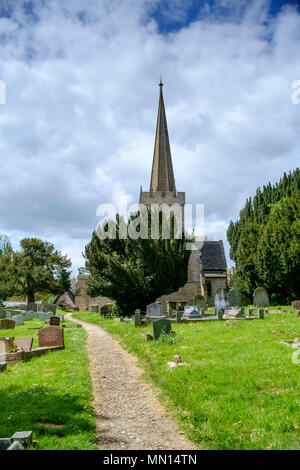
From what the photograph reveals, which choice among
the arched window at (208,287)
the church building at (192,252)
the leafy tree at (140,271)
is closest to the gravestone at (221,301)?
the leafy tree at (140,271)

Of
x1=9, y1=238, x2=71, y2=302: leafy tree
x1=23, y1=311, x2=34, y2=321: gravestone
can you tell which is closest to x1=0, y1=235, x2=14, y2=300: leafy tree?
x1=9, y1=238, x2=71, y2=302: leafy tree

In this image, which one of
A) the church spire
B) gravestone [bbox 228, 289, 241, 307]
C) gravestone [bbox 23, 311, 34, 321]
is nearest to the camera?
gravestone [bbox 228, 289, 241, 307]

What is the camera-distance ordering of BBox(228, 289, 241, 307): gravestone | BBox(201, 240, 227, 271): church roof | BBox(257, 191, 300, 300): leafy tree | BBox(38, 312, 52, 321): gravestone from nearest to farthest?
BBox(228, 289, 241, 307): gravestone, BBox(257, 191, 300, 300): leafy tree, BBox(38, 312, 52, 321): gravestone, BBox(201, 240, 227, 271): church roof

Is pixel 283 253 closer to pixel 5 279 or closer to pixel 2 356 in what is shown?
pixel 2 356

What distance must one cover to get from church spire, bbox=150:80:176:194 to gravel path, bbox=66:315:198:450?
1266 inches

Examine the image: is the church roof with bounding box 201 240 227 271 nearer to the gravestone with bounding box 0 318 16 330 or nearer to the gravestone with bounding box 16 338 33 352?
the gravestone with bounding box 0 318 16 330

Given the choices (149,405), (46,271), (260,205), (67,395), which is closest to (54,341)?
(67,395)

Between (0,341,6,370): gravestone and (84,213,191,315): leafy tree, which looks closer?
(0,341,6,370): gravestone

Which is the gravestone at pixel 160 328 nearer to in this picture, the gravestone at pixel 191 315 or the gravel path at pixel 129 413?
the gravel path at pixel 129 413

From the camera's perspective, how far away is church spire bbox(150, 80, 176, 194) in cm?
4124

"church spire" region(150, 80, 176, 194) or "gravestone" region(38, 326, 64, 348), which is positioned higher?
"church spire" region(150, 80, 176, 194)

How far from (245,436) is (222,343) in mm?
6093

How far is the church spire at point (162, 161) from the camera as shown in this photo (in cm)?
4124
